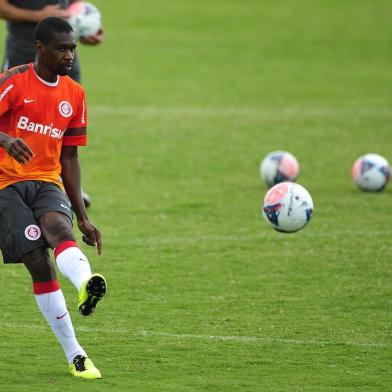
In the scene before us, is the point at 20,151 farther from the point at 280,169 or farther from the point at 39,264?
the point at 280,169

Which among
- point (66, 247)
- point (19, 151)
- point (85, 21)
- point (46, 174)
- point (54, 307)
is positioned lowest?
point (54, 307)

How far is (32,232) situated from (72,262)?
0.38 metres

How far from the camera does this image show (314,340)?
8.62 m

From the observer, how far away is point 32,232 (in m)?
7.43

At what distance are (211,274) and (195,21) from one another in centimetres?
2474

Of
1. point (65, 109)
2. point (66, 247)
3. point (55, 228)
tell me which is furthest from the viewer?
point (65, 109)

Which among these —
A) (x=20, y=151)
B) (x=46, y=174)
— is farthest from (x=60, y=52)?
(x=20, y=151)

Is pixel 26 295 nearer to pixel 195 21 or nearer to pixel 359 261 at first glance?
pixel 359 261

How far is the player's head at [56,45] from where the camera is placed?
7.72 meters

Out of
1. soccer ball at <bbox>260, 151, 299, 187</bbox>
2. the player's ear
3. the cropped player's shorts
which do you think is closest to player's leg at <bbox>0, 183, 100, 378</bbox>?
the cropped player's shorts

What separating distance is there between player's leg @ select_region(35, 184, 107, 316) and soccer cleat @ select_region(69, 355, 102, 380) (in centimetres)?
53

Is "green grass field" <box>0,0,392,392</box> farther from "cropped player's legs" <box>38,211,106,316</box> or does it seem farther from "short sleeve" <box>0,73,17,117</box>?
"short sleeve" <box>0,73,17,117</box>

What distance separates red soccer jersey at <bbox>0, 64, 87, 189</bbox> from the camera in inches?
304

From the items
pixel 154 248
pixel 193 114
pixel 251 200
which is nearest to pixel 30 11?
pixel 154 248
